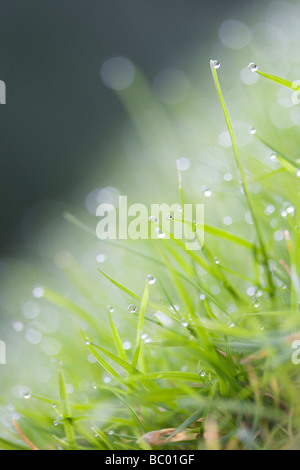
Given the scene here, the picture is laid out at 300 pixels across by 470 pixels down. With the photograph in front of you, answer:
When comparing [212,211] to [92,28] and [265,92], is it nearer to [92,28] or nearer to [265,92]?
[265,92]

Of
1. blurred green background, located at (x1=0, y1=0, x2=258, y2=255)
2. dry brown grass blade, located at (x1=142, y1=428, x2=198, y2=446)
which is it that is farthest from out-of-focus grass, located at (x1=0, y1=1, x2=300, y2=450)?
blurred green background, located at (x1=0, y1=0, x2=258, y2=255)

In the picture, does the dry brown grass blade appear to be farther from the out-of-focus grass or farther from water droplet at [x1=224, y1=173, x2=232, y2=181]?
water droplet at [x1=224, y1=173, x2=232, y2=181]

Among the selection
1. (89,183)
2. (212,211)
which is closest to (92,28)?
→ (89,183)

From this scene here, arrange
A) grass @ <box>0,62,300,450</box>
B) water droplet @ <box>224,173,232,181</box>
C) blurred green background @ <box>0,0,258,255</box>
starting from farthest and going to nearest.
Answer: blurred green background @ <box>0,0,258,255</box> < water droplet @ <box>224,173,232,181</box> < grass @ <box>0,62,300,450</box>

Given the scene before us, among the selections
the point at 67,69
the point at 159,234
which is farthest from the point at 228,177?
the point at 67,69

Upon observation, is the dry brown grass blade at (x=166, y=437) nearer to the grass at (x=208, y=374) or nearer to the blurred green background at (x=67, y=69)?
the grass at (x=208, y=374)

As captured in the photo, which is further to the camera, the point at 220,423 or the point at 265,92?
the point at 265,92

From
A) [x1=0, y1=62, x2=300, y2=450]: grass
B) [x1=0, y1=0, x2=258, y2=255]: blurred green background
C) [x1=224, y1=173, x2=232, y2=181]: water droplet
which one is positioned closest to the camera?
[x1=0, y1=62, x2=300, y2=450]: grass

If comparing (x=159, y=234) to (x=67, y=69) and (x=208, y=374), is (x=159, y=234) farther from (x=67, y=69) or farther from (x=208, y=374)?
(x=67, y=69)
